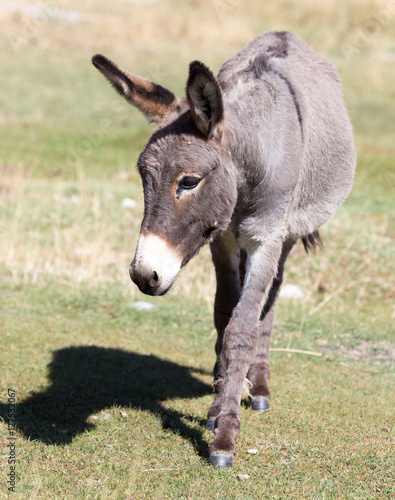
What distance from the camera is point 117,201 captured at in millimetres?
12375

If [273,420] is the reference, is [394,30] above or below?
above

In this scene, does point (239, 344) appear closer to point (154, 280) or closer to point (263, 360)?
point (154, 280)

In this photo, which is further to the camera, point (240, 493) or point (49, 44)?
point (49, 44)

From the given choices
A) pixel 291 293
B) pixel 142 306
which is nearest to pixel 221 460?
pixel 142 306

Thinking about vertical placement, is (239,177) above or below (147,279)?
above

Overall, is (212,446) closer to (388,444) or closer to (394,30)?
(388,444)

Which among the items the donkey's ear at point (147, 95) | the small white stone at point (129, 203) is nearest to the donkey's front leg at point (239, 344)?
the donkey's ear at point (147, 95)

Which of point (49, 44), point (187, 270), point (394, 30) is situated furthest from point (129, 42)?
point (187, 270)

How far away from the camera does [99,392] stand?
18.6 feet

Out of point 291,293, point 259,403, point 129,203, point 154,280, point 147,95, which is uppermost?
point 147,95

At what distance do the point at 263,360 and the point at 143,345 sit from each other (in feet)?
5.44

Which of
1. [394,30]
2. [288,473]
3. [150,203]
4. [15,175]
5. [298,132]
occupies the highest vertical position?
[394,30]

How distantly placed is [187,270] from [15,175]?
5.48 metres

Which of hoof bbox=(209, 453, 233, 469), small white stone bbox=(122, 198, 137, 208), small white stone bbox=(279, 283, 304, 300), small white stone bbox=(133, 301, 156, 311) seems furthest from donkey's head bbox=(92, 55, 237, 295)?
small white stone bbox=(122, 198, 137, 208)
